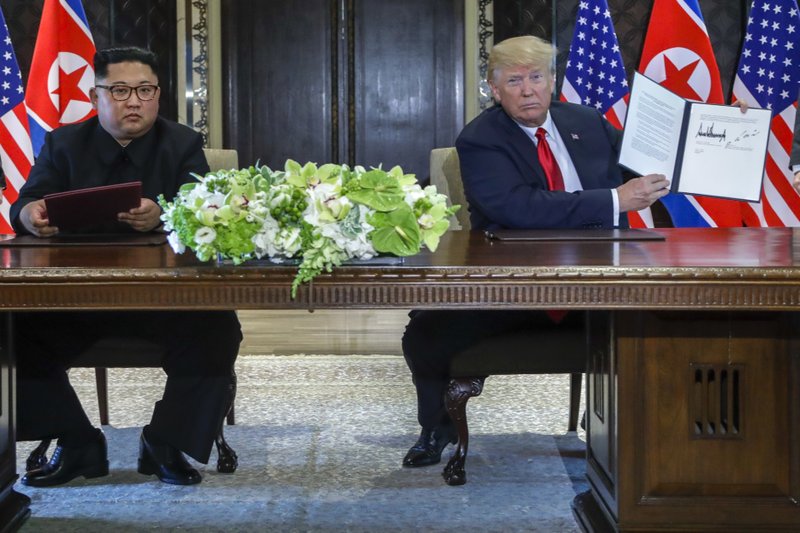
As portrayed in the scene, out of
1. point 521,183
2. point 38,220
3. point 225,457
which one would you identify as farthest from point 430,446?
point 38,220

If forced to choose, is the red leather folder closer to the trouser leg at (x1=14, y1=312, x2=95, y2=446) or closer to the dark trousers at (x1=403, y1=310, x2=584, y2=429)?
the trouser leg at (x1=14, y1=312, x2=95, y2=446)

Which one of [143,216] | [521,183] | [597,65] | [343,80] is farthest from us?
[343,80]

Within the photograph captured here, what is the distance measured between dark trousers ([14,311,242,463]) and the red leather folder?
0.35 metres

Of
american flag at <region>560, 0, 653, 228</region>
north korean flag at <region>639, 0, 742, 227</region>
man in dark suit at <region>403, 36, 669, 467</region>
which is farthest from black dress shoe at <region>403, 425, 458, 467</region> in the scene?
american flag at <region>560, 0, 653, 228</region>

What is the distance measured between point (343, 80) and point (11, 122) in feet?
8.97

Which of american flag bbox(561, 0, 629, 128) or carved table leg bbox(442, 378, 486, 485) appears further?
american flag bbox(561, 0, 629, 128)

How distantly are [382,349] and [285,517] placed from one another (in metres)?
2.39

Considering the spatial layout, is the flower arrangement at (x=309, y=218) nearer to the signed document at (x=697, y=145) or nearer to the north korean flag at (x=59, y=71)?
the signed document at (x=697, y=145)

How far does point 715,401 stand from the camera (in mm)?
2072

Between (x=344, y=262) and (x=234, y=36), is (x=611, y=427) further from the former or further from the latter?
(x=234, y=36)

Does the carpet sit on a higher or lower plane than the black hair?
lower

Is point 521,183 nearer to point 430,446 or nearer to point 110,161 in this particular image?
point 430,446

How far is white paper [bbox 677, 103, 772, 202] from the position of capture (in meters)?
2.83

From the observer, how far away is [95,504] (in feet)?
8.32
